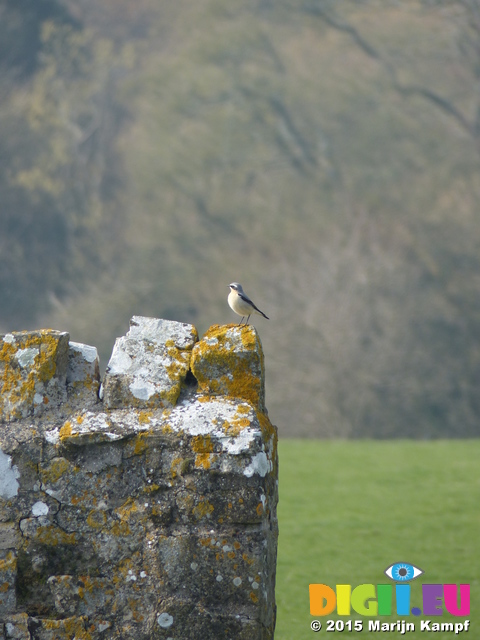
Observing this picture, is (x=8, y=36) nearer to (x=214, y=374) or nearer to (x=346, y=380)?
(x=346, y=380)

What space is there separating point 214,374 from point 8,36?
35.1m

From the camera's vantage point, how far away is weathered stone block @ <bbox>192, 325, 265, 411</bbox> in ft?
16.2

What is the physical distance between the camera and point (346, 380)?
29266 mm

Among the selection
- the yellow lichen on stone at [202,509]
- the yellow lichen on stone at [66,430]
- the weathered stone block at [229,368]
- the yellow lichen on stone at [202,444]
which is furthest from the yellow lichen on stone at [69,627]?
the weathered stone block at [229,368]

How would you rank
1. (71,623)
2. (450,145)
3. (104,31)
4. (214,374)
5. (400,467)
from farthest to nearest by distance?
1. (104,31)
2. (450,145)
3. (400,467)
4. (214,374)
5. (71,623)

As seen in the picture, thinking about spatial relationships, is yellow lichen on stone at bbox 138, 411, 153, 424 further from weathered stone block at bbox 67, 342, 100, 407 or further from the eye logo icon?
the eye logo icon

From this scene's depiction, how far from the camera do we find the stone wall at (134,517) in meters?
4.59

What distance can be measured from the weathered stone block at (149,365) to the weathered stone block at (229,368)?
96 millimetres

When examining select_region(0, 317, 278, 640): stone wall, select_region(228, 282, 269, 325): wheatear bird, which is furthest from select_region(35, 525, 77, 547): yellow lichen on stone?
select_region(228, 282, 269, 325): wheatear bird

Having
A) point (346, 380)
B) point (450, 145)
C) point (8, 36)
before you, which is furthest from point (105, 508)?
point (8, 36)

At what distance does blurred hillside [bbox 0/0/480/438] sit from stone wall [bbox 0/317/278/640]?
24060mm

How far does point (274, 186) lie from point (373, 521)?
24.4m

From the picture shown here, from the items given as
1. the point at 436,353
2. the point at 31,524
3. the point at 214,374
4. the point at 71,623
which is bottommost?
the point at 436,353

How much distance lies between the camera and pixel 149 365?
16.3ft
